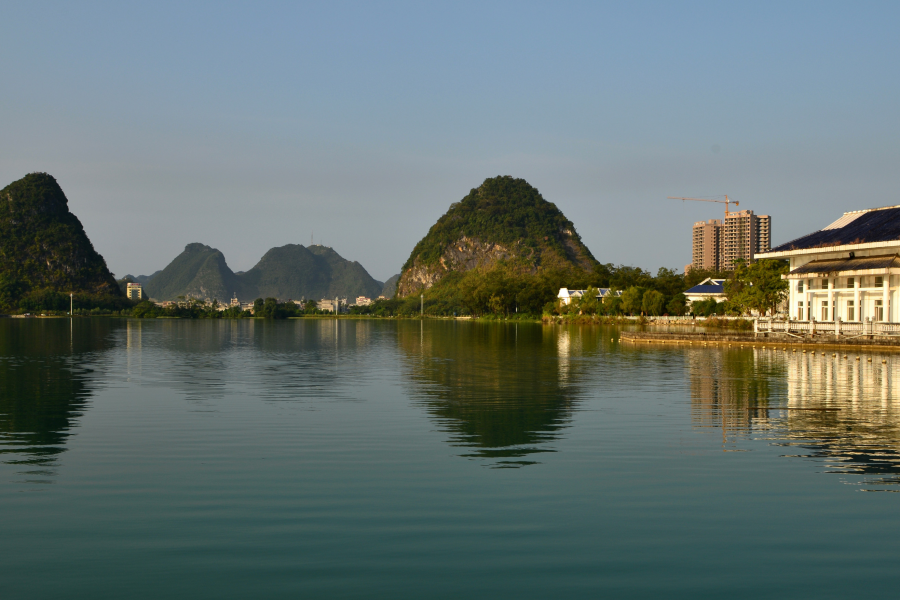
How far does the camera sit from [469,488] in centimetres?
1020

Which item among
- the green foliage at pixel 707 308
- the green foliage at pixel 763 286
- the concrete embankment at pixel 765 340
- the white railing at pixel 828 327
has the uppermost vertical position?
the green foliage at pixel 763 286

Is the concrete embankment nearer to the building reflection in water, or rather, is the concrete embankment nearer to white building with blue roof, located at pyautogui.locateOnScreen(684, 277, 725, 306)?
the building reflection in water

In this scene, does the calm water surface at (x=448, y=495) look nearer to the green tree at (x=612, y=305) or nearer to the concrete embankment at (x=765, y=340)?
the concrete embankment at (x=765, y=340)

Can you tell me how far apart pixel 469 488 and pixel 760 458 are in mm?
5757

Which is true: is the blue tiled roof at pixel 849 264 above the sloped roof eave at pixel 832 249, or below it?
below

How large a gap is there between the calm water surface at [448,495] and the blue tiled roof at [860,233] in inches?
1484

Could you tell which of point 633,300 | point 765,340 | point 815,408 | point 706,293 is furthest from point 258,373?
point 706,293

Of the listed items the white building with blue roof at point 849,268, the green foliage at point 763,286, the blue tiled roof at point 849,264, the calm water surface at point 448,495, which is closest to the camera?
the calm water surface at point 448,495

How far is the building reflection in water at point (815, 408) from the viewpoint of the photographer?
501 inches

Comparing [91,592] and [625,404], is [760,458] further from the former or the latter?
[91,592]

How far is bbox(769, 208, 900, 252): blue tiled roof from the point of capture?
53.0 m

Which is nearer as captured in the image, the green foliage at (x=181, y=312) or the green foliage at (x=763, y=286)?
the green foliage at (x=763, y=286)

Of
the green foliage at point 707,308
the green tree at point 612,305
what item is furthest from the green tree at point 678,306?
the green tree at point 612,305

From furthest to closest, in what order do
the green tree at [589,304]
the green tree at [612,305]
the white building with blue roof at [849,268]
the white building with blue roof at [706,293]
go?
the green tree at [589,304]
the green tree at [612,305]
the white building with blue roof at [706,293]
the white building with blue roof at [849,268]
